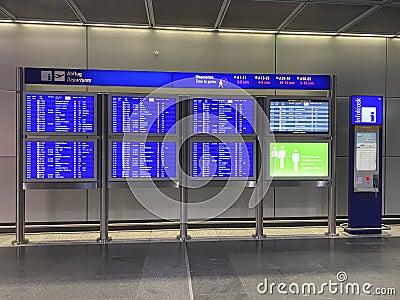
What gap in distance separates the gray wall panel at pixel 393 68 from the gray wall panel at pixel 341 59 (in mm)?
109

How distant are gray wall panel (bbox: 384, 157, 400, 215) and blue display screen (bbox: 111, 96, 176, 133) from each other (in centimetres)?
391

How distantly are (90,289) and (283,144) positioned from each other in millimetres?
3353

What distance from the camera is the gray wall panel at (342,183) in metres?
6.45

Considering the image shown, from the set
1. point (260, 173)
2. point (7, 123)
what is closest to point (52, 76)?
point (7, 123)

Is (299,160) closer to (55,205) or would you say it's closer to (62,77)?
(62,77)

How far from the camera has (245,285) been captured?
11.8ft

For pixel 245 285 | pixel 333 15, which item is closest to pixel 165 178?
pixel 245 285

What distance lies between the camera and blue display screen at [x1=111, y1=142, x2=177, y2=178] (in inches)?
207

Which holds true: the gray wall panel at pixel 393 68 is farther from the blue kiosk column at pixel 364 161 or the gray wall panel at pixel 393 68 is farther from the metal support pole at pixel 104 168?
the metal support pole at pixel 104 168

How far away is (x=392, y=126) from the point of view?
6.52 meters

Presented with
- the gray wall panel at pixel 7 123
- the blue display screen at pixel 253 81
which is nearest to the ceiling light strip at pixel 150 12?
the blue display screen at pixel 253 81

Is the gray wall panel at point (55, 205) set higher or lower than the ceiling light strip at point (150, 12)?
lower

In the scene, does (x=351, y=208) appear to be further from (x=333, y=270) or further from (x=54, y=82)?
(x=54, y=82)

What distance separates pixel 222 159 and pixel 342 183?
94.3 inches
